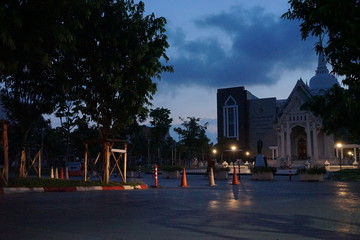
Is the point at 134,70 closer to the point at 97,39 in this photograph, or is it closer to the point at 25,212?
the point at 97,39

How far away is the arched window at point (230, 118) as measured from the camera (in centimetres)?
8825

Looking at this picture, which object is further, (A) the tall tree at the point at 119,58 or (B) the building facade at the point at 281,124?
(B) the building facade at the point at 281,124

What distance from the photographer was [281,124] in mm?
62812

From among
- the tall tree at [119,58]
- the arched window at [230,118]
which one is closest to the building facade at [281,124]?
the arched window at [230,118]

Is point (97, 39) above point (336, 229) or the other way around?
above

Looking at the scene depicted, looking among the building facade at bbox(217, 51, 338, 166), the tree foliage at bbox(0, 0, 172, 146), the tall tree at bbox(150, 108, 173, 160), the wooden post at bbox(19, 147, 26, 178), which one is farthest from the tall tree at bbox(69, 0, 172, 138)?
the tall tree at bbox(150, 108, 173, 160)

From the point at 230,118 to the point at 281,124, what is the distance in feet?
87.6

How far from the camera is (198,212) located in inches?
347

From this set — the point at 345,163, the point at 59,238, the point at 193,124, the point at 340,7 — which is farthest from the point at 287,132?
the point at 59,238

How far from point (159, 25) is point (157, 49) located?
1268 millimetres

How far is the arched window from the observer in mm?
88250

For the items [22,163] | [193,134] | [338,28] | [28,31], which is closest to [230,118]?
[193,134]

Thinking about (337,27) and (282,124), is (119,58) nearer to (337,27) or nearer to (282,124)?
(337,27)

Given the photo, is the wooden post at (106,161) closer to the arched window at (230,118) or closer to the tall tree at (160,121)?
the tall tree at (160,121)
